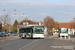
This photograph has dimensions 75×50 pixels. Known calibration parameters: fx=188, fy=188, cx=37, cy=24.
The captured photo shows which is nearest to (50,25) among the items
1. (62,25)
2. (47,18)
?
(47,18)

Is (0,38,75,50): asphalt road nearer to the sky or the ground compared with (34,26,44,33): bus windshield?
nearer to the ground

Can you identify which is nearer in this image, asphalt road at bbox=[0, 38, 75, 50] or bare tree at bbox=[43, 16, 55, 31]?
asphalt road at bbox=[0, 38, 75, 50]

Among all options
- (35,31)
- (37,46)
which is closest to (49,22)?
(35,31)

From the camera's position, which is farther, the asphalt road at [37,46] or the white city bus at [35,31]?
the white city bus at [35,31]

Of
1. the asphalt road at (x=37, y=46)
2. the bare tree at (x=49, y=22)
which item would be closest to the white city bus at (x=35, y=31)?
the asphalt road at (x=37, y=46)

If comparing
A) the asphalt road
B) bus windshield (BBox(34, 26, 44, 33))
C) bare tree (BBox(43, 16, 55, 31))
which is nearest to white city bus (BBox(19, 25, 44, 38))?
bus windshield (BBox(34, 26, 44, 33))

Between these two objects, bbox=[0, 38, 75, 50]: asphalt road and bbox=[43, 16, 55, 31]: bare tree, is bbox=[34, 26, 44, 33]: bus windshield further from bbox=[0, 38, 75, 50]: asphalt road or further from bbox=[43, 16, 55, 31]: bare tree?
bbox=[43, 16, 55, 31]: bare tree

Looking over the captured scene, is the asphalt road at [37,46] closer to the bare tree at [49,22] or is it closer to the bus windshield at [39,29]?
the bus windshield at [39,29]

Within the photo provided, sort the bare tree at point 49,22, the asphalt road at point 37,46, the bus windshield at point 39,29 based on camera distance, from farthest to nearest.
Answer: the bare tree at point 49,22 < the bus windshield at point 39,29 < the asphalt road at point 37,46

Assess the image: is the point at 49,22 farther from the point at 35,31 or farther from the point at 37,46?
the point at 37,46

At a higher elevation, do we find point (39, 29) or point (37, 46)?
point (39, 29)

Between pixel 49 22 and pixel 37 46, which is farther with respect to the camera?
pixel 49 22

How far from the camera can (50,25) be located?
112m

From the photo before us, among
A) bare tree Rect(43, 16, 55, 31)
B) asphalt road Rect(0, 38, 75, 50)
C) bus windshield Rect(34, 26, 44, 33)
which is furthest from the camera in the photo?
bare tree Rect(43, 16, 55, 31)
